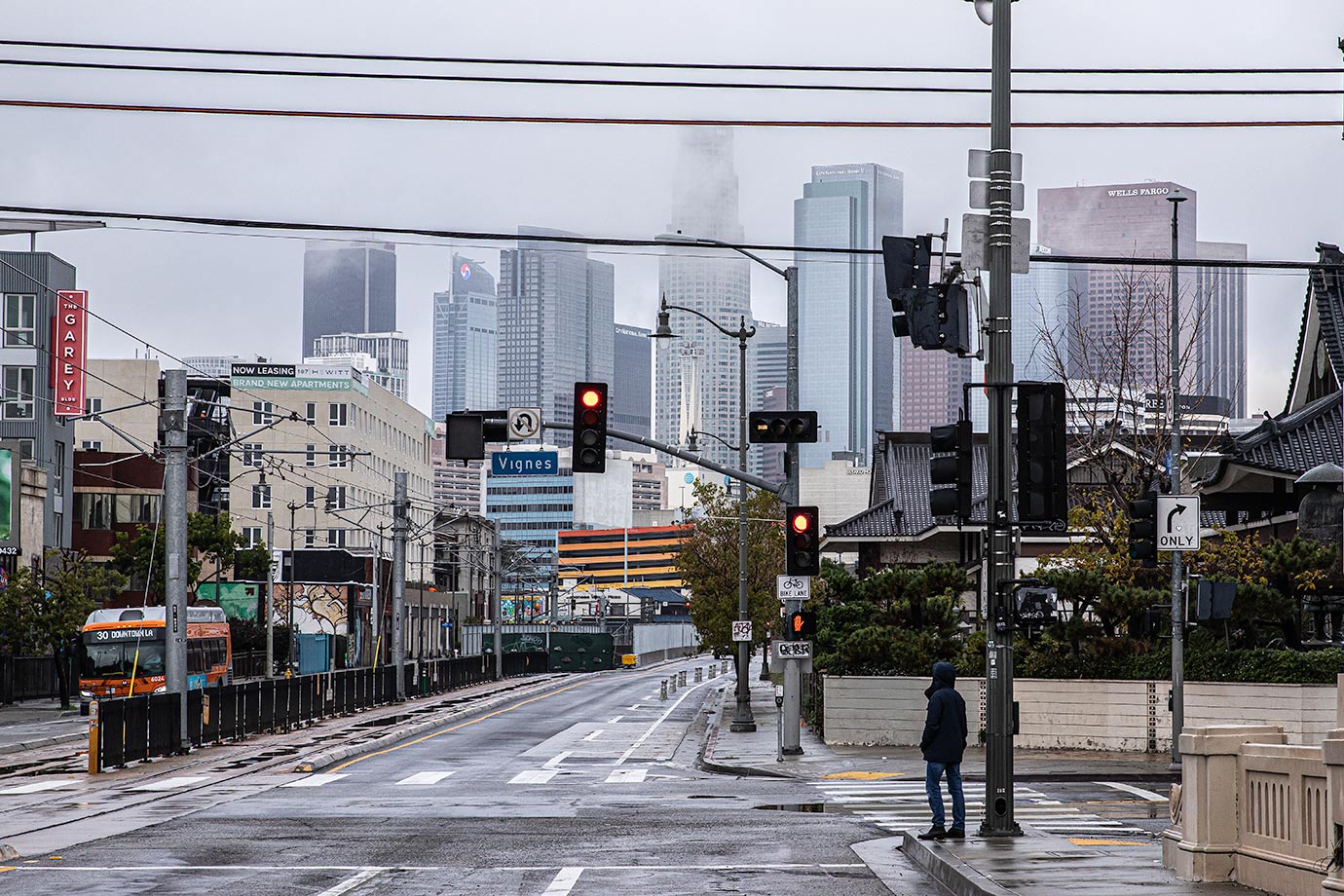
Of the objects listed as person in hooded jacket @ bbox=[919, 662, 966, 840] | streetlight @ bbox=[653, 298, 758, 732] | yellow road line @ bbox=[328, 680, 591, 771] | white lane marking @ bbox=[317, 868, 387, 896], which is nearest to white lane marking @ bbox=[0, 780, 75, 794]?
yellow road line @ bbox=[328, 680, 591, 771]

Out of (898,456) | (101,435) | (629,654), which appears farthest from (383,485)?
(898,456)

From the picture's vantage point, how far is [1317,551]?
33.2 meters

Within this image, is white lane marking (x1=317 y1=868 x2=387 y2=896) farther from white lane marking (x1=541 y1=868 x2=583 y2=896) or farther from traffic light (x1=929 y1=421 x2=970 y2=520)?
traffic light (x1=929 y1=421 x2=970 y2=520)

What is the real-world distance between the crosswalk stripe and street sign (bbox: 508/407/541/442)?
22.7 feet

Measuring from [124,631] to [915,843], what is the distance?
3934 cm

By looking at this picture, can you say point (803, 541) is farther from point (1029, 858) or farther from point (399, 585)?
point (399, 585)

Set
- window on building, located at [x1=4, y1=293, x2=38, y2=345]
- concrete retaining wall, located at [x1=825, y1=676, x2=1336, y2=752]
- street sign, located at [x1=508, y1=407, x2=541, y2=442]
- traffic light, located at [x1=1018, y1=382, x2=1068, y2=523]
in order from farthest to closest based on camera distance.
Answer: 1. window on building, located at [x1=4, y1=293, x2=38, y2=345]
2. concrete retaining wall, located at [x1=825, y1=676, x2=1336, y2=752]
3. street sign, located at [x1=508, y1=407, x2=541, y2=442]
4. traffic light, located at [x1=1018, y1=382, x2=1068, y2=523]

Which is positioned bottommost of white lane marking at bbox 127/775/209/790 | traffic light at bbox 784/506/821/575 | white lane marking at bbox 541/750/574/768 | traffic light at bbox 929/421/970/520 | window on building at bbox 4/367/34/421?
white lane marking at bbox 541/750/574/768

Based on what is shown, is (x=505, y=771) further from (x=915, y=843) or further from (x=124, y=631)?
(x=124, y=631)

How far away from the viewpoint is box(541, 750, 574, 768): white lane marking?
3331 cm

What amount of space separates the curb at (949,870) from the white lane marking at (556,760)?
15521 mm

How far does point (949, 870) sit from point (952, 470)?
4556 mm

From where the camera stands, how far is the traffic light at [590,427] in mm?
25938

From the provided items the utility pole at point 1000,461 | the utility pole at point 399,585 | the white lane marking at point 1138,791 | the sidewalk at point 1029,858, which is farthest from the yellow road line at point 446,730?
the utility pole at point 1000,461
